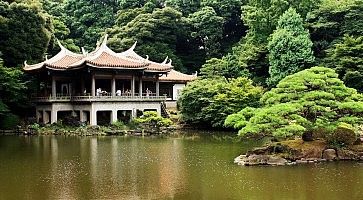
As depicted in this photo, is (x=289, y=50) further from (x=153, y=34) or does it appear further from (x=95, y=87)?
(x=153, y=34)

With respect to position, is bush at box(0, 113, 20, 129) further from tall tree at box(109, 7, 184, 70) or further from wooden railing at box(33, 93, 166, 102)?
tall tree at box(109, 7, 184, 70)

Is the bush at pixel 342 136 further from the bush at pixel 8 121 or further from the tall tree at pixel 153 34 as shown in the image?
the tall tree at pixel 153 34

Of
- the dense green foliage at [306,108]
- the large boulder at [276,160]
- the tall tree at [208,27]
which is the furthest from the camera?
the tall tree at [208,27]

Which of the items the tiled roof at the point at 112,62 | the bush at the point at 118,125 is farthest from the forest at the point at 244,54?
the bush at the point at 118,125

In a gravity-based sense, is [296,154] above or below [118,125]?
below

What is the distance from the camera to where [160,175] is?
1509cm

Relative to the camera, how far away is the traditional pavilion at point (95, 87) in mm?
33500

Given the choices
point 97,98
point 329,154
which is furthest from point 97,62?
point 329,154

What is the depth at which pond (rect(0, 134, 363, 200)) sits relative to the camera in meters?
12.4

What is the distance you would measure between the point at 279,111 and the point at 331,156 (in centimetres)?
272

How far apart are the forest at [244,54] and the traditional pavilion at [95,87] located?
64.6 inches

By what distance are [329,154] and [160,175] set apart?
20.9 feet

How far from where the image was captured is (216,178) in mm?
14453

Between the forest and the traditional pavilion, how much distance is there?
1641mm
